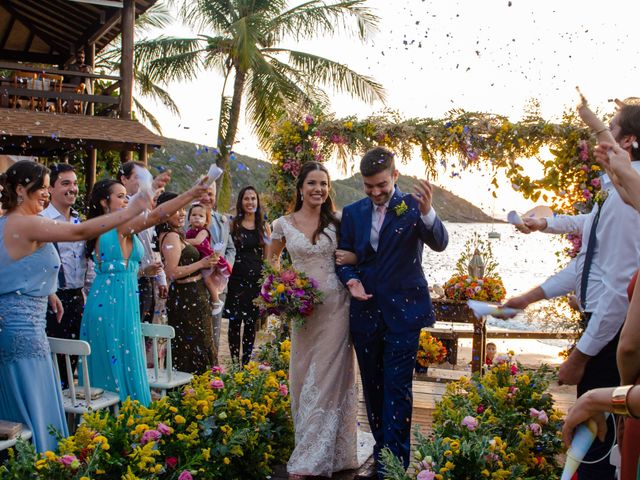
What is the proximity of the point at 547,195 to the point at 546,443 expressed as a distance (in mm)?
4372

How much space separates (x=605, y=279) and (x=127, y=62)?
1280cm

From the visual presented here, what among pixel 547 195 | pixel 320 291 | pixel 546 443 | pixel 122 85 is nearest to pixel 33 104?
pixel 122 85

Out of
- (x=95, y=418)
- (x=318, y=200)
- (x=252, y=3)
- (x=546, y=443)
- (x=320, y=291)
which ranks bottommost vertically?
(x=546, y=443)

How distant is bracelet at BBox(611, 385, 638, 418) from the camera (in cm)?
181

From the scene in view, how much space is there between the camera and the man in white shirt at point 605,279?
10.2ft

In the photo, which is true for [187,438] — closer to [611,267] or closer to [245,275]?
[611,267]

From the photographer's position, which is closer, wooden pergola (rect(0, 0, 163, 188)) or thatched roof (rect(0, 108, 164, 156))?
thatched roof (rect(0, 108, 164, 156))

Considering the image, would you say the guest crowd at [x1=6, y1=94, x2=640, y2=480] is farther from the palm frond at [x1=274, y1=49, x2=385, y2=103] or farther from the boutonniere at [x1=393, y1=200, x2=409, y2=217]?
the palm frond at [x1=274, y1=49, x2=385, y2=103]

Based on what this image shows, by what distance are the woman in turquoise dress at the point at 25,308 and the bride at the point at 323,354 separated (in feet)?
5.24

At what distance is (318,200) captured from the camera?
503 cm

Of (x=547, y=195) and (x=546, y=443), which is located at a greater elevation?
(x=547, y=195)

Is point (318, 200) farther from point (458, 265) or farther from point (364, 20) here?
point (364, 20)

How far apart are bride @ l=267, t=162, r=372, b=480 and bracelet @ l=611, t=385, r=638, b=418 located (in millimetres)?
3044

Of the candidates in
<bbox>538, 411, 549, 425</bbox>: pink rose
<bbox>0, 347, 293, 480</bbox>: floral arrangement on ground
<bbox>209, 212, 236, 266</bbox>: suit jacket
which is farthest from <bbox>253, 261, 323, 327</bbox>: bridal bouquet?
<bbox>209, 212, 236, 266</bbox>: suit jacket
